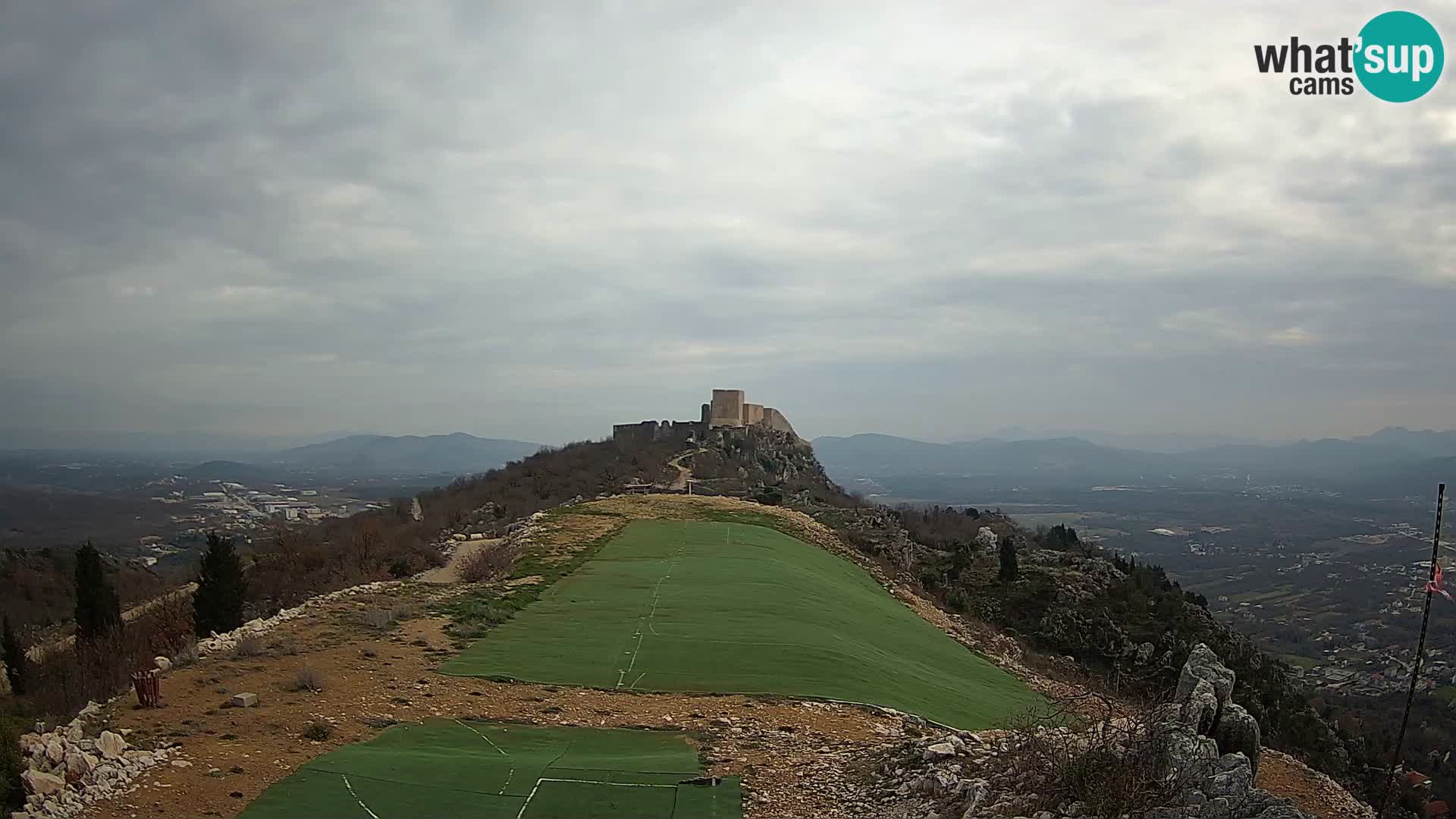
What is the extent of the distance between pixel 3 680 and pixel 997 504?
495 ft

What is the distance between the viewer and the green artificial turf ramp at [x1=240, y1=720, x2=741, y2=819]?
856 cm

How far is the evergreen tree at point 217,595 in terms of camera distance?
2127 centimetres

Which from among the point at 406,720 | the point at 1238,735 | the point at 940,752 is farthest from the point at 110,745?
the point at 1238,735

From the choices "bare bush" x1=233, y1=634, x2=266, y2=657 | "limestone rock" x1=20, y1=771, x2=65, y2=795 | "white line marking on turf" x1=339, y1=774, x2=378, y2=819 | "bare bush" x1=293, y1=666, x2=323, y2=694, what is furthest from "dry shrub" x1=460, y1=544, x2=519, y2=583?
"limestone rock" x1=20, y1=771, x2=65, y2=795

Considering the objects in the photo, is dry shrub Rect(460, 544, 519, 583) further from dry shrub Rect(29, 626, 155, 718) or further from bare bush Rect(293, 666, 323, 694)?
bare bush Rect(293, 666, 323, 694)

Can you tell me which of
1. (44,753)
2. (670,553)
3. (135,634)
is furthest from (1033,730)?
(135,634)

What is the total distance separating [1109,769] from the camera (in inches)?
286

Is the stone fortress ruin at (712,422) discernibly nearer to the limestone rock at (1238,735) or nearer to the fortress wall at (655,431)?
the fortress wall at (655,431)

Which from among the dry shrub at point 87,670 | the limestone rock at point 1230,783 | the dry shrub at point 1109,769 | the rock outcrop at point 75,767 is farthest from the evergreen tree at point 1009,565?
the rock outcrop at point 75,767

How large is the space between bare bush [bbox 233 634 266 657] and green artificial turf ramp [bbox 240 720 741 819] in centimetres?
432

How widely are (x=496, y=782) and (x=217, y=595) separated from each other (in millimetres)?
15891

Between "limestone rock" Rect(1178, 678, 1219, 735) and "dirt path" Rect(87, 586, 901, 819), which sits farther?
"dirt path" Rect(87, 586, 901, 819)

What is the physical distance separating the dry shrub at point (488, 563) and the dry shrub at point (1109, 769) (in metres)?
17.5

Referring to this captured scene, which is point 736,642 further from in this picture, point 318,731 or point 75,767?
point 75,767
